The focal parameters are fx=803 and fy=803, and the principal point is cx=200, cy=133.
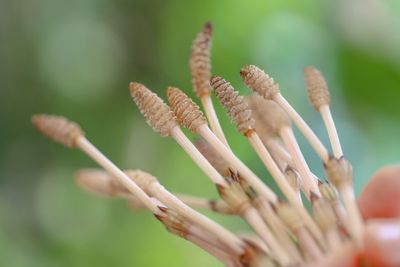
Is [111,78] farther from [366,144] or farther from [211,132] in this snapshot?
[211,132]

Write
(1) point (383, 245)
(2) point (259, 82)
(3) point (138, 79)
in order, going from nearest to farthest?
(1) point (383, 245)
(2) point (259, 82)
(3) point (138, 79)

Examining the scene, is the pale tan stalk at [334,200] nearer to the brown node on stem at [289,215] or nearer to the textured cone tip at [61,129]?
the brown node on stem at [289,215]

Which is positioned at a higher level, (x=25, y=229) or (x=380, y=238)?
(x=25, y=229)

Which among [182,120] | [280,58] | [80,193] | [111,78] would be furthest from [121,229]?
[182,120]

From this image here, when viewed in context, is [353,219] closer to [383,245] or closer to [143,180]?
[383,245]

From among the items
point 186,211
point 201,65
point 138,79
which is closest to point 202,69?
point 201,65

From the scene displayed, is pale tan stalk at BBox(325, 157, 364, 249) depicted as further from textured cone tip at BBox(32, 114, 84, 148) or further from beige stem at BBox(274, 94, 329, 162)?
textured cone tip at BBox(32, 114, 84, 148)
